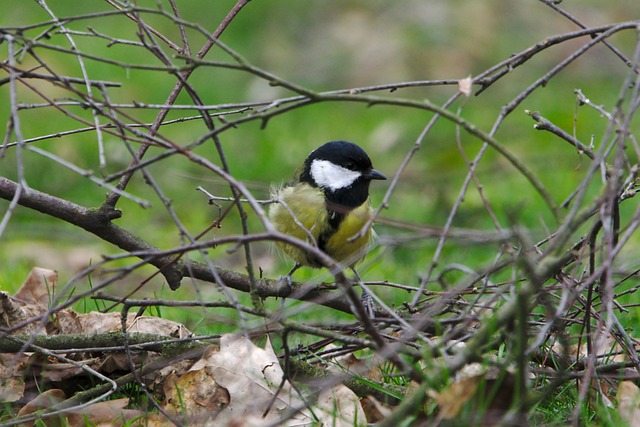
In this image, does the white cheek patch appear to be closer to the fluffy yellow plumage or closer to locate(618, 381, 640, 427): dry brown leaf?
the fluffy yellow plumage

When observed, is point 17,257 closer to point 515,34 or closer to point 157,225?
point 157,225

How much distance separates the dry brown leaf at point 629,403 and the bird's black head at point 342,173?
85.0 inches

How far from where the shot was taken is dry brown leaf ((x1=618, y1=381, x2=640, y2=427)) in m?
2.65

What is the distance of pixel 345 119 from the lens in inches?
442

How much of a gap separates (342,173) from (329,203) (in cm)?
41

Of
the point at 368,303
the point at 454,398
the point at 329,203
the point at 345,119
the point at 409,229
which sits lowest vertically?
the point at 345,119

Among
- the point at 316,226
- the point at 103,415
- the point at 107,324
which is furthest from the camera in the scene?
the point at 316,226

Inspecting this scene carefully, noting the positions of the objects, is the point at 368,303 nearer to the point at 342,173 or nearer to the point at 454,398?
the point at 342,173

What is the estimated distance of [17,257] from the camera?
6645 mm

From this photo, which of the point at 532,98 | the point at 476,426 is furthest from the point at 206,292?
the point at 532,98

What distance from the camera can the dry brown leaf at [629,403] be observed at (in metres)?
2.65

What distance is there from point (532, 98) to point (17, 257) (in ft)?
23.6

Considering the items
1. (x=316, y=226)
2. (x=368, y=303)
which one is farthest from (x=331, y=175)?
(x=368, y=303)

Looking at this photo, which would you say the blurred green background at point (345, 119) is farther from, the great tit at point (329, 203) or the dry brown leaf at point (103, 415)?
the dry brown leaf at point (103, 415)
